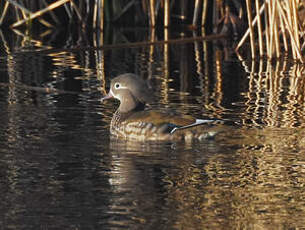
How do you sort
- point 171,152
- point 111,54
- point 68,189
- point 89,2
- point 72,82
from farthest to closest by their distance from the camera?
point 89,2 < point 111,54 < point 72,82 < point 171,152 < point 68,189

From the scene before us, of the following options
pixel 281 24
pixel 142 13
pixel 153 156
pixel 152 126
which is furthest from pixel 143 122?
pixel 142 13

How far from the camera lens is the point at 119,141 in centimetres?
799

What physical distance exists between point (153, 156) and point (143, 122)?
679mm

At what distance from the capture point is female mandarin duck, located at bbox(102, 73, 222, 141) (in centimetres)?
780

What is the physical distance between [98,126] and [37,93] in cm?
170

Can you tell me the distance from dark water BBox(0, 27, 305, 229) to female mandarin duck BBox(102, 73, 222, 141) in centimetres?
13

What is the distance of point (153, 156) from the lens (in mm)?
7395

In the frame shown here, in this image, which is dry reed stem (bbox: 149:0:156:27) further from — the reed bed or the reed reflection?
the reed reflection

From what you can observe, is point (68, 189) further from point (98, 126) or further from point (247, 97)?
point (247, 97)

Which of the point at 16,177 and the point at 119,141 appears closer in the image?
the point at 16,177

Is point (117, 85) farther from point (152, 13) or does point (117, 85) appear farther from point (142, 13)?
point (142, 13)

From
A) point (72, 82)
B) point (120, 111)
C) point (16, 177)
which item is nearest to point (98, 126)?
point (120, 111)

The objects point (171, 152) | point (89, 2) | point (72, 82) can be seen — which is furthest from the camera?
point (89, 2)

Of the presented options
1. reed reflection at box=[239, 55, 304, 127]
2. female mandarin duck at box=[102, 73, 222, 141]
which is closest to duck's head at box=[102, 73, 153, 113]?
female mandarin duck at box=[102, 73, 222, 141]
